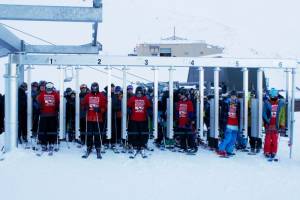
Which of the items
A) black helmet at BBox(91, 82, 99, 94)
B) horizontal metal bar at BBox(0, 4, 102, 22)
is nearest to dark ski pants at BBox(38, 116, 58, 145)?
black helmet at BBox(91, 82, 99, 94)

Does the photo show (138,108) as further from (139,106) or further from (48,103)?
(48,103)

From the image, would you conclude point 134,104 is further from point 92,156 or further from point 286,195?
point 286,195

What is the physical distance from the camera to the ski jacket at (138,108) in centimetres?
1263

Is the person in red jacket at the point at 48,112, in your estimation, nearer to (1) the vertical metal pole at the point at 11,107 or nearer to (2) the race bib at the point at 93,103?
(1) the vertical metal pole at the point at 11,107

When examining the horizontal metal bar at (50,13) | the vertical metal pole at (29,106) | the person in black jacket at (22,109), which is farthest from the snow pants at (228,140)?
the horizontal metal bar at (50,13)

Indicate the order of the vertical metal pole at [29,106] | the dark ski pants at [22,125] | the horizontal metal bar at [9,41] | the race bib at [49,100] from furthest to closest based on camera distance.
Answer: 1. the dark ski pants at [22,125]
2. the race bib at [49,100]
3. the vertical metal pole at [29,106]
4. the horizontal metal bar at [9,41]

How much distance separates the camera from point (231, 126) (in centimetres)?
1256

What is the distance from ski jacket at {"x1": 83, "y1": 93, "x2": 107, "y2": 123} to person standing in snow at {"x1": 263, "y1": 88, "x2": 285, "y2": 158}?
4361 millimetres

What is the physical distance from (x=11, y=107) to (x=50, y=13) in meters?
5.06

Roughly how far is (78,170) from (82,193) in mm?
2257

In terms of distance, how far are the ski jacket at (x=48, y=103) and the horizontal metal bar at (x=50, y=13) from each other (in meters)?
5.15

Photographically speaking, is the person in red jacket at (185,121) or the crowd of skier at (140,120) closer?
the crowd of skier at (140,120)

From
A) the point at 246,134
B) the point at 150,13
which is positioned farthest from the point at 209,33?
the point at 246,134

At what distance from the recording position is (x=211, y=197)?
8.07 meters
